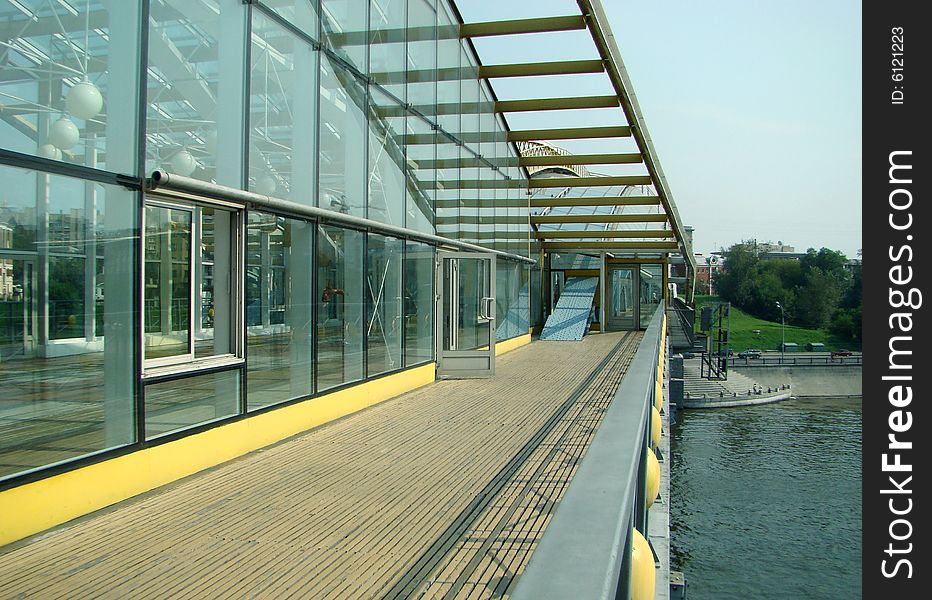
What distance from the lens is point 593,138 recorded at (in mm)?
18141

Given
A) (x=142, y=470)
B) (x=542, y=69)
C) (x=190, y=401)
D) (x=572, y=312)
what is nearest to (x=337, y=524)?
(x=142, y=470)

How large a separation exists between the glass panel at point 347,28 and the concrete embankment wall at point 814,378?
→ 50985mm

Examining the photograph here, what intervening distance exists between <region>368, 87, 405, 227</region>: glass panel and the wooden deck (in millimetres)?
3468

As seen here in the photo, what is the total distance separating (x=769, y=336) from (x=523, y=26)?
79398 mm

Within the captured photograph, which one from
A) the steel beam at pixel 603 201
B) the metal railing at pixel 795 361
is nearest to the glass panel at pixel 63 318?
the steel beam at pixel 603 201

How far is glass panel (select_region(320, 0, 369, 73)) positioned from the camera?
936cm

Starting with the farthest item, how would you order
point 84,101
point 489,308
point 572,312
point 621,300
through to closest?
point 621,300, point 572,312, point 489,308, point 84,101

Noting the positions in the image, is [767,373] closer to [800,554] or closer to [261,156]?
[800,554]

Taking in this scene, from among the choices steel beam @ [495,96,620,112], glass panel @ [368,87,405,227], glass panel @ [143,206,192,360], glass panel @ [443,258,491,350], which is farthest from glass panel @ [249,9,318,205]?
steel beam @ [495,96,620,112]

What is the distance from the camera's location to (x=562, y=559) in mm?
1213

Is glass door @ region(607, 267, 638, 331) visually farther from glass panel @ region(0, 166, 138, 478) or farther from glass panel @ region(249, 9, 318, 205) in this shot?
glass panel @ region(0, 166, 138, 478)

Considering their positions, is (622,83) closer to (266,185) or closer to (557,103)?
(557,103)

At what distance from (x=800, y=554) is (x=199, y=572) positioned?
708 inches

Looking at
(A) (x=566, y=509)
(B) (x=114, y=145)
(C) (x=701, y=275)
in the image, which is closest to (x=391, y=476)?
(B) (x=114, y=145)
